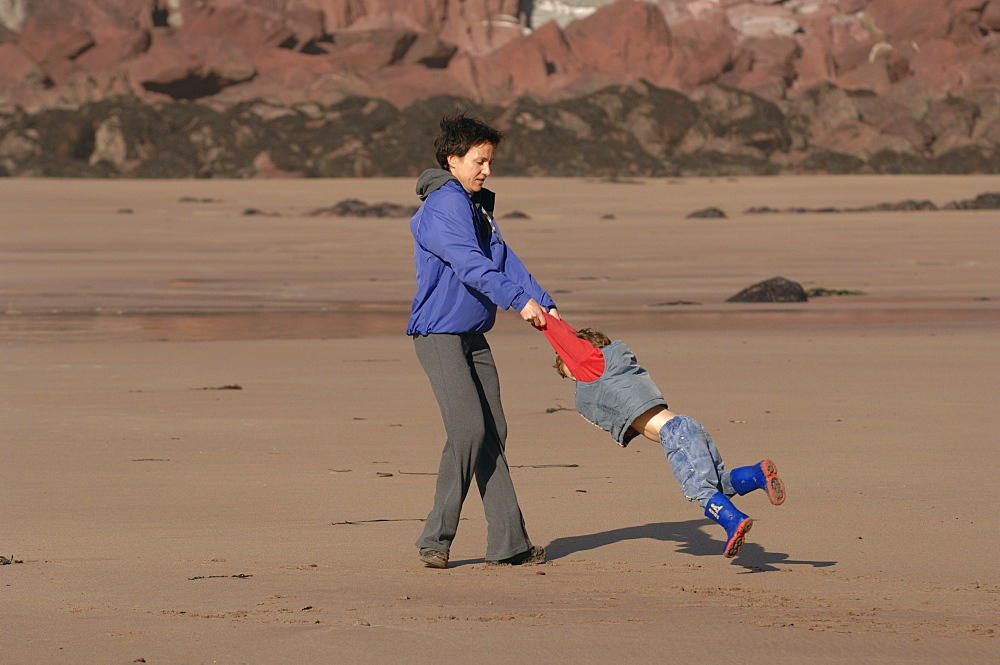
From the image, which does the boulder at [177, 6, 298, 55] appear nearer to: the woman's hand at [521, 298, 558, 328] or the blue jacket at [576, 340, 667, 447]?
the blue jacket at [576, 340, 667, 447]

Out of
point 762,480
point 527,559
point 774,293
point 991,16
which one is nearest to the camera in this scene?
point 762,480

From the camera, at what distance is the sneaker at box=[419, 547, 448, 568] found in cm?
583

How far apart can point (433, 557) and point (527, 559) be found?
37 cm

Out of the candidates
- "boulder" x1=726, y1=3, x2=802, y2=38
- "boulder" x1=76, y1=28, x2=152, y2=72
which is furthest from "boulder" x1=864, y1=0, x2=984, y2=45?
"boulder" x1=76, y1=28, x2=152, y2=72

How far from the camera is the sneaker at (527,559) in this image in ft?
19.5

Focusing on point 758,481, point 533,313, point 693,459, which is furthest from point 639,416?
point 533,313

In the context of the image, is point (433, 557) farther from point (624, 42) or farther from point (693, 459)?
point (624, 42)

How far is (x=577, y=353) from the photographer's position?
5785 millimetres

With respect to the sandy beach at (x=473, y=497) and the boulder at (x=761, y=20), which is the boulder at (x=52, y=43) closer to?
the boulder at (x=761, y=20)

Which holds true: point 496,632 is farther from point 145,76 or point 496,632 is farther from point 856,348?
point 145,76

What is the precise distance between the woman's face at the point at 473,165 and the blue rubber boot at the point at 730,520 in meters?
1.44

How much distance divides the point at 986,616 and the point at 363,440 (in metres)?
4.58

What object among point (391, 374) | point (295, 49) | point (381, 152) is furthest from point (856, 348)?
point (295, 49)

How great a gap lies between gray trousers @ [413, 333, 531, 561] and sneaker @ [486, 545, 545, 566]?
0.08 feet
